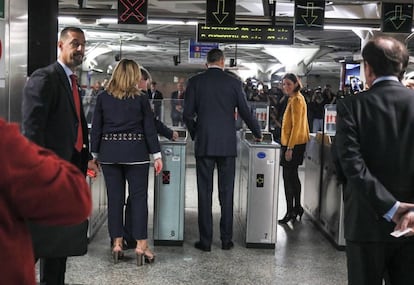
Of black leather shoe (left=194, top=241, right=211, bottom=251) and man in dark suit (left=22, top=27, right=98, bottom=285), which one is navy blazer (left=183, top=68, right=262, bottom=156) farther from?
man in dark suit (left=22, top=27, right=98, bottom=285)

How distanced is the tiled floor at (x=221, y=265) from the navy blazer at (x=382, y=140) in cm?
190

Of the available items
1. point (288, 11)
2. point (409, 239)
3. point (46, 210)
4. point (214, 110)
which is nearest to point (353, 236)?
point (409, 239)

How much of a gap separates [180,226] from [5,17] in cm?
266

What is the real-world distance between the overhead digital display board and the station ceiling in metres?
0.35

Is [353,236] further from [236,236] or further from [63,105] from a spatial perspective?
[236,236]

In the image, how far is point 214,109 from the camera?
15.2 feet

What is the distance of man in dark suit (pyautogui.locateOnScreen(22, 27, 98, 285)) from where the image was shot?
8.77ft

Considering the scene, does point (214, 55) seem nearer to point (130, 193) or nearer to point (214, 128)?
point (214, 128)

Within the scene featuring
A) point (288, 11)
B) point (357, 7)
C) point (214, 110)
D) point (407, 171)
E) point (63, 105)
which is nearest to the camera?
point (407, 171)

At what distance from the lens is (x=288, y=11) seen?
10.8 meters

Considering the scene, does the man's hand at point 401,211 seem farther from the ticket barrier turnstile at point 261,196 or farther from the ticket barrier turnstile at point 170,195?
the ticket barrier turnstile at point 170,195

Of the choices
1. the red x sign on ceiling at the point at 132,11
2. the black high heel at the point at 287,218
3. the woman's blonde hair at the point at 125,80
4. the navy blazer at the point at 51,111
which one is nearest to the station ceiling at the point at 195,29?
the red x sign on ceiling at the point at 132,11

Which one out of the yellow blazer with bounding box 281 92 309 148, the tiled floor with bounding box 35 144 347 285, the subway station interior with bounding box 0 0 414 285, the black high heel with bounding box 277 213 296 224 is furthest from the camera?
the black high heel with bounding box 277 213 296 224

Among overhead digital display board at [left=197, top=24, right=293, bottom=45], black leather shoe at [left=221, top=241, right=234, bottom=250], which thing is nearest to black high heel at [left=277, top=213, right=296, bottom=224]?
black leather shoe at [left=221, top=241, right=234, bottom=250]
